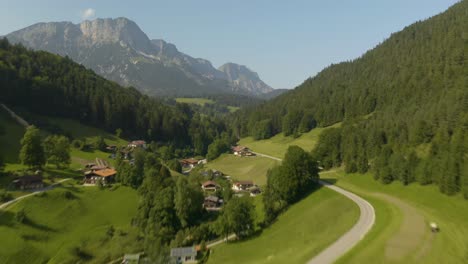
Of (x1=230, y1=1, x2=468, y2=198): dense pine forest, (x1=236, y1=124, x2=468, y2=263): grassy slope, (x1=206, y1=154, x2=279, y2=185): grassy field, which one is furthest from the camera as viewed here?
(x1=206, y1=154, x2=279, y2=185): grassy field

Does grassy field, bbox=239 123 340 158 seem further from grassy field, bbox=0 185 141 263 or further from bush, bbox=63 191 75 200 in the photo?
bush, bbox=63 191 75 200

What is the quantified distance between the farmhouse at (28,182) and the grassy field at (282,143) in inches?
3229

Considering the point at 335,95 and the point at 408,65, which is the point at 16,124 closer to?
the point at 335,95

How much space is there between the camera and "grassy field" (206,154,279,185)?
337 feet

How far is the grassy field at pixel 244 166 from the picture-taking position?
102688 mm

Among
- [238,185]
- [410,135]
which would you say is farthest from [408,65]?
[238,185]

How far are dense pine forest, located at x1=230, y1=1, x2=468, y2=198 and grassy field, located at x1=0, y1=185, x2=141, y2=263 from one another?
52792 mm

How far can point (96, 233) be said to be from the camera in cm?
5597

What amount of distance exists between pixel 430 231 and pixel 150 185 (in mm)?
53172

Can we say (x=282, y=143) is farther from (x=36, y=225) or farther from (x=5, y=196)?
(x=5, y=196)

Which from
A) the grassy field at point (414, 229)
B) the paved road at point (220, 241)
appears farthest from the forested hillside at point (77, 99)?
the grassy field at point (414, 229)

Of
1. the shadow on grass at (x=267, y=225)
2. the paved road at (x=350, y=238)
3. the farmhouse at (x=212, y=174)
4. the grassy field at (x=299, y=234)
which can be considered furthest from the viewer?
the farmhouse at (x=212, y=174)

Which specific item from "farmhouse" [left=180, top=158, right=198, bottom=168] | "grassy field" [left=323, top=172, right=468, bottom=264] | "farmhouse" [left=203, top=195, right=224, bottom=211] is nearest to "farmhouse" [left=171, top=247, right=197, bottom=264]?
"farmhouse" [left=203, top=195, right=224, bottom=211]

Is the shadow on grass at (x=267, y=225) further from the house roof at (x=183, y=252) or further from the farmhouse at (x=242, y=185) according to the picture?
the farmhouse at (x=242, y=185)
